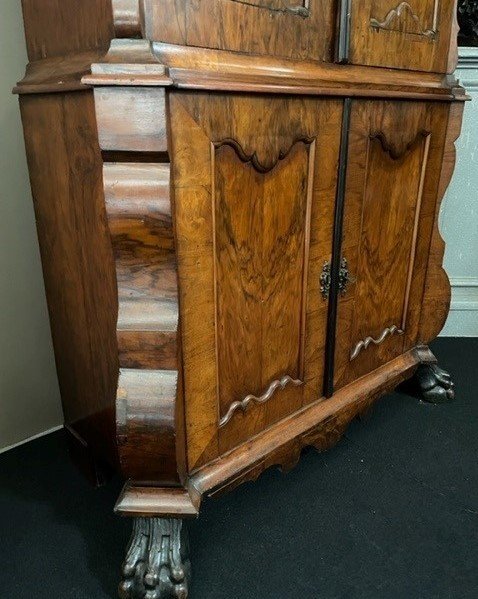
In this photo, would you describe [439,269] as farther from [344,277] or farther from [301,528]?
[301,528]

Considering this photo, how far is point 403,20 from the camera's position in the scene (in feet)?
3.65

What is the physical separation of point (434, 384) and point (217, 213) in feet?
3.44

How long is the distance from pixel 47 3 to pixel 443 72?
2.92 feet

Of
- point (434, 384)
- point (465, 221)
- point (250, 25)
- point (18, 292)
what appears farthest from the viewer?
point (465, 221)

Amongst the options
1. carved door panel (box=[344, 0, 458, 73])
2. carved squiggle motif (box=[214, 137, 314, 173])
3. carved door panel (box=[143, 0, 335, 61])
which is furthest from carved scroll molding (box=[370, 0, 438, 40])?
carved squiggle motif (box=[214, 137, 314, 173])

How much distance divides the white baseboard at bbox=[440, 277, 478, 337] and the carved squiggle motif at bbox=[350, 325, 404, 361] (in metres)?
0.75

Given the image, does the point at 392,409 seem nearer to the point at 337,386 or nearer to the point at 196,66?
the point at 337,386

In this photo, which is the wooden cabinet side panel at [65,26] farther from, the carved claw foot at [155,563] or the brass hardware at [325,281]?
the carved claw foot at [155,563]

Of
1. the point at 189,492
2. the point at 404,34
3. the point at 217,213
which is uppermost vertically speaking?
the point at 404,34

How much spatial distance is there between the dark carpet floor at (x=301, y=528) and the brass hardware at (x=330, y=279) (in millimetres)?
471

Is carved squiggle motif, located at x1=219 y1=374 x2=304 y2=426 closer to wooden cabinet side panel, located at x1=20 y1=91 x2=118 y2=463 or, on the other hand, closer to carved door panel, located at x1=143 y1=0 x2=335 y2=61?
wooden cabinet side panel, located at x1=20 y1=91 x2=118 y2=463

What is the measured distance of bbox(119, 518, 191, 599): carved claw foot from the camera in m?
0.93

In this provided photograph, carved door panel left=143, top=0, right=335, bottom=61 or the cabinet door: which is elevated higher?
carved door panel left=143, top=0, right=335, bottom=61

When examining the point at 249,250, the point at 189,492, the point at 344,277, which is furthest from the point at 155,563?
the point at 344,277
